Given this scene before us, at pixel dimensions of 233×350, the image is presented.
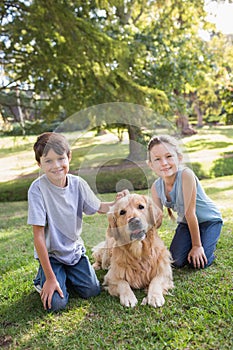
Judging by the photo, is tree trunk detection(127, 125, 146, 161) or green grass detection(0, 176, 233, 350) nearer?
green grass detection(0, 176, 233, 350)

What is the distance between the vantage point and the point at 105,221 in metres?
3.21

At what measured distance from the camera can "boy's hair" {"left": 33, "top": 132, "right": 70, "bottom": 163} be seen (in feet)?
9.94

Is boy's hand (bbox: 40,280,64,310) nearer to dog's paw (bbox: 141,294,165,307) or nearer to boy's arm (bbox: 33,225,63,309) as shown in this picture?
boy's arm (bbox: 33,225,63,309)

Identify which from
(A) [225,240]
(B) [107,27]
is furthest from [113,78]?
(A) [225,240]

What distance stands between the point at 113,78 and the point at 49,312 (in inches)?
263

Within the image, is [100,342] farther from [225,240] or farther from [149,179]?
[225,240]

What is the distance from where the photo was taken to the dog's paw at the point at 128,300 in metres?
2.98

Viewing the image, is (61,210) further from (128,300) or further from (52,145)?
(128,300)

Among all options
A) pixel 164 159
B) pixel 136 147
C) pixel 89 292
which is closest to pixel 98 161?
pixel 136 147

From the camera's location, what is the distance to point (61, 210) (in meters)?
3.15

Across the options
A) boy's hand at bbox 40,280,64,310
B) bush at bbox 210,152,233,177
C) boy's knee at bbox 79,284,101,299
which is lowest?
bush at bbox 210,152,233,177

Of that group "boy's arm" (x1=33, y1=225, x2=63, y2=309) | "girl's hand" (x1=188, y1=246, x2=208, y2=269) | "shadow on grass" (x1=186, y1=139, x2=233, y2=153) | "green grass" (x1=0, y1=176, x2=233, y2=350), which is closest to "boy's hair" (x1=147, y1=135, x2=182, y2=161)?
"green grass" (x1=0, y1=176, x2=233, y2=350)

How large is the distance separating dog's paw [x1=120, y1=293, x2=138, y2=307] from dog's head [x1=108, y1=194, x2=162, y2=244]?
0.43 meters

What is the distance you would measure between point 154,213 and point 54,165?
0.92 metres
